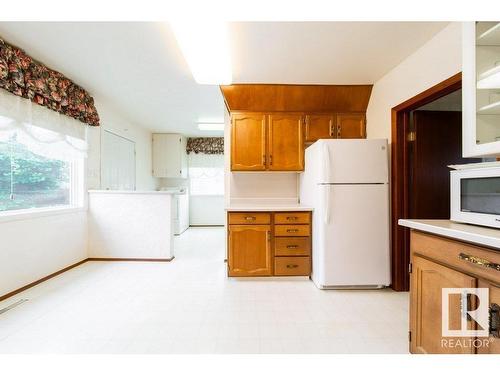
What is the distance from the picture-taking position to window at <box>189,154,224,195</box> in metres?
6.97

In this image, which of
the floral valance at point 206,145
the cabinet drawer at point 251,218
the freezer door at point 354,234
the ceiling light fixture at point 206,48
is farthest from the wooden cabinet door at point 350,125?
the floral valance at point 206,145

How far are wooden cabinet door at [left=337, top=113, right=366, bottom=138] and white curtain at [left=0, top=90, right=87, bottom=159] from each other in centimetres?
332

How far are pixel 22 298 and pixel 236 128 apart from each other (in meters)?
2.77

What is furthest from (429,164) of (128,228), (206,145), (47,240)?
(206,145)

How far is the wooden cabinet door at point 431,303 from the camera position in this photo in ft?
3.93

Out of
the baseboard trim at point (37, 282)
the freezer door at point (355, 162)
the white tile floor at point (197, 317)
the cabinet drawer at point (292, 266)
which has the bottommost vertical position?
the white tile floor at point (197, 317)

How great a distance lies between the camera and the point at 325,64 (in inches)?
106

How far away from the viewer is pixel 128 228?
12.8 ft

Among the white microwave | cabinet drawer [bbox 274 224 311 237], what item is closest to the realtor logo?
the white microwave

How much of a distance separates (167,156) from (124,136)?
1436 millimetres

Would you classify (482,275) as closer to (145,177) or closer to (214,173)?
(145,177)

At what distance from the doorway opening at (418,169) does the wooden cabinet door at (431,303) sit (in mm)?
1384

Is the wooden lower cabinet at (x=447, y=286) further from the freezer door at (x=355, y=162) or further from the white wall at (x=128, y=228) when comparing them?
the white wall at (x=128, y=228)

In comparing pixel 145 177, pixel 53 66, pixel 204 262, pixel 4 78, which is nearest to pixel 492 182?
pixel 204 262
